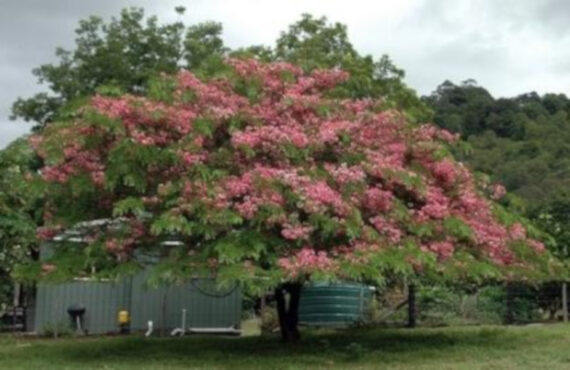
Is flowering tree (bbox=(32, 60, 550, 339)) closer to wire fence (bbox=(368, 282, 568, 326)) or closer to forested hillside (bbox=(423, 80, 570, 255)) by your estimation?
wire fence (bbox=(368, 282, 568, 326))

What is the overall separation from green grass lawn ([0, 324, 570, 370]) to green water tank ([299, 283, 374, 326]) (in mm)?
2166

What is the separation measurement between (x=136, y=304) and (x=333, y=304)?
3.99 m

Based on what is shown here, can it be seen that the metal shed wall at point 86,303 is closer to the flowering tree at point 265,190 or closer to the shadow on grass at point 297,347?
the shadow on grass at point 297,347

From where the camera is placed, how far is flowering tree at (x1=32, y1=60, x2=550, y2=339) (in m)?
10.2

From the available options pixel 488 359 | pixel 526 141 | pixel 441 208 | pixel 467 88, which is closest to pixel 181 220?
pixel 441 208

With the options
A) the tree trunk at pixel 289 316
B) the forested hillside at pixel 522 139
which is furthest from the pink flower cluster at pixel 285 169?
the forested hillside at pixel 522 139

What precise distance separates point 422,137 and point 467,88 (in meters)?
43.9

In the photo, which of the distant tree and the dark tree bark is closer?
the distant tree

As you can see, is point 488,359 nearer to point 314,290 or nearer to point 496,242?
point 496,242

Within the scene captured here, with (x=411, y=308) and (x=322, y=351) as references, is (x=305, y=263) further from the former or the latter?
(x=411, y=308)

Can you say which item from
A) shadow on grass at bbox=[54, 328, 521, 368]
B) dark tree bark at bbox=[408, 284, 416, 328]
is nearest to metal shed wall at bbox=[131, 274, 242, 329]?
shadow on grass at bbox=[54, 328, 521, 368]

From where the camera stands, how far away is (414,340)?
1357cm

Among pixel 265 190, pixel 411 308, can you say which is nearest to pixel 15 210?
pixel 265 190

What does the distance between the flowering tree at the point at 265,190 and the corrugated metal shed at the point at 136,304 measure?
4.73 metres
